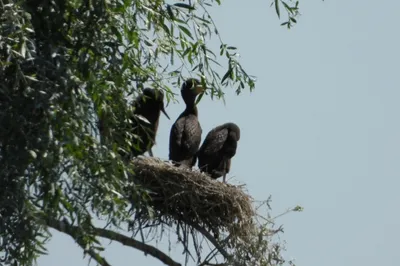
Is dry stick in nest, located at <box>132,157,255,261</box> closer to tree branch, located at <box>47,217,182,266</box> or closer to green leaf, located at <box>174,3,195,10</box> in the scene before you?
tree branch, located at <box>47,217,182,266</box>

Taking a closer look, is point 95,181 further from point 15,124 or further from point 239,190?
point 239,190

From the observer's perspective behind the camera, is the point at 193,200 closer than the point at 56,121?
No

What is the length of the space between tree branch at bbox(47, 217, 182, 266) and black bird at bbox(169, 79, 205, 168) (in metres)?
1.99

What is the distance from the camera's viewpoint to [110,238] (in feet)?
29.6

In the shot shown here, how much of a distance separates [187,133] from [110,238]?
3.45m

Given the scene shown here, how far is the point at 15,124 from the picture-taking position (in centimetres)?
746

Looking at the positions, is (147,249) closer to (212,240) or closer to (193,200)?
(212,240)

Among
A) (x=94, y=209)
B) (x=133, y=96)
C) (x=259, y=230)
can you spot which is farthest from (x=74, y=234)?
(x=259, y=230)

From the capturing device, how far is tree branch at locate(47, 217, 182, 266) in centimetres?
768

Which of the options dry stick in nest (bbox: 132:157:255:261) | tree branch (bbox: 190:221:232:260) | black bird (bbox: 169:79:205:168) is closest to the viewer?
tree branch (bbox: 190:221:232:260)

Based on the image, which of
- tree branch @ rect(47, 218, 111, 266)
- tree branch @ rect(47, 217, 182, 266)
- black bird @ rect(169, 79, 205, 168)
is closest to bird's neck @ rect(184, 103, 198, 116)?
black bird @ rect(169, 79, 205, 168)

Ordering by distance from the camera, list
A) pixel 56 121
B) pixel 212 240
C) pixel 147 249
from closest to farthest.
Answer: pixel 56 121 < pixel 147 249 < pixel 212 240

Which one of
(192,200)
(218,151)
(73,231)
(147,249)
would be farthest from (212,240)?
(73,231)

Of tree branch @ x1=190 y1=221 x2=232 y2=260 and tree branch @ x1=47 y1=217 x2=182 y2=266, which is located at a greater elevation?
tree branch @ x1=190 y1=221 x2=232 y2=260
